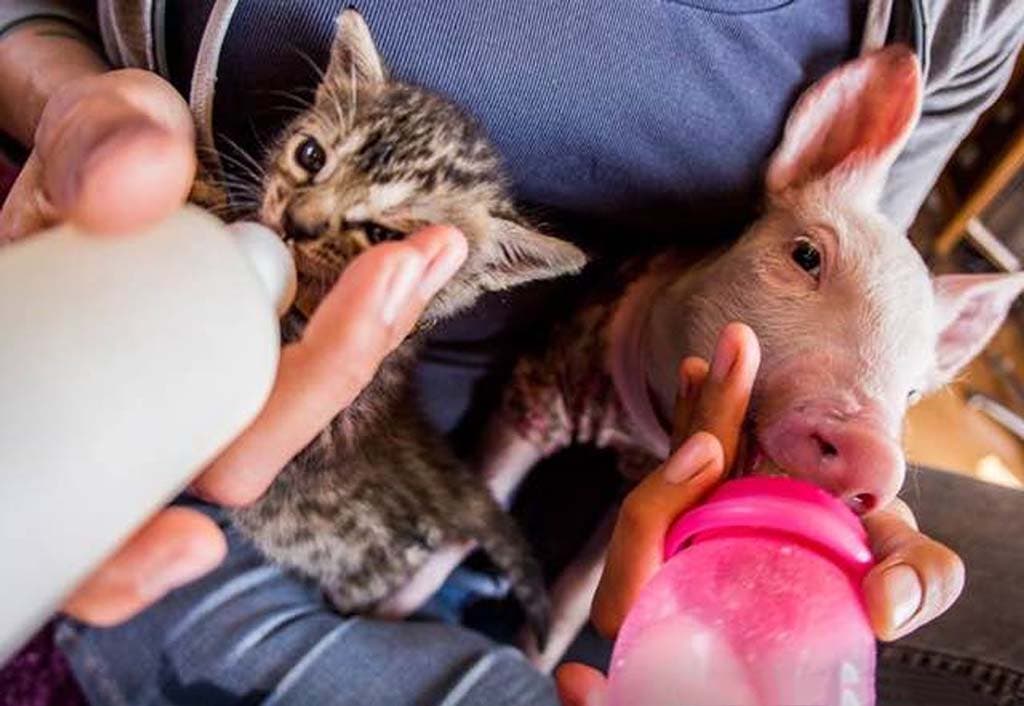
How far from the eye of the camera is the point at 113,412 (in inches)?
18.8

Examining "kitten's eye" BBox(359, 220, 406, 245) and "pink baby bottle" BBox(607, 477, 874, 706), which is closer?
"pink baby bottle" BBox(607, 477, 874, 706)

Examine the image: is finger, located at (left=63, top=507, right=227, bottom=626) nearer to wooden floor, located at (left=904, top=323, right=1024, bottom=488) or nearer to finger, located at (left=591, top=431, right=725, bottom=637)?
finger, located at (left=591, top=431, right=725, bottom=637)

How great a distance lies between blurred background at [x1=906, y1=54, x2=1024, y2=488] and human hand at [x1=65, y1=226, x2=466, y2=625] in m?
1.25

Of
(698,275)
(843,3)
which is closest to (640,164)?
(698,275)

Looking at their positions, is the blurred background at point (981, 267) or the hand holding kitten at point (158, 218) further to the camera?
the blurred background at point (981, 267)

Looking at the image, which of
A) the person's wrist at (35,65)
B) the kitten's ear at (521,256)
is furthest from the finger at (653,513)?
the person's wrist at (35,65)

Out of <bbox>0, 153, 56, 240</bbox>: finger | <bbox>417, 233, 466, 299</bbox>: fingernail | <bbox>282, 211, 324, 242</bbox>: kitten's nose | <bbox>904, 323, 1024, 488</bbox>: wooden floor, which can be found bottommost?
<bbox>904, 323, 1024, 488</bbox>: wooden floor

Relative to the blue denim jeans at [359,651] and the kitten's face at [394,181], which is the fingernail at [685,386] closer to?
the kitten's face at [394,181]

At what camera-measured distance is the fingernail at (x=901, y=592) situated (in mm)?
571

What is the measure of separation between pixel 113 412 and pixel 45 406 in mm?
28

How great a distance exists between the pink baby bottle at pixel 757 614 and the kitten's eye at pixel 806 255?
30 centimetres

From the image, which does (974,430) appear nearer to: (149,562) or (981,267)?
(981,267)

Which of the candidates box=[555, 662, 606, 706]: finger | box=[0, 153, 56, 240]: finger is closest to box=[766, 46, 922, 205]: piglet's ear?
box=[555, 662, 606, 706]: finger

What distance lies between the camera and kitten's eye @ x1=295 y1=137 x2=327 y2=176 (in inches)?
33.3
